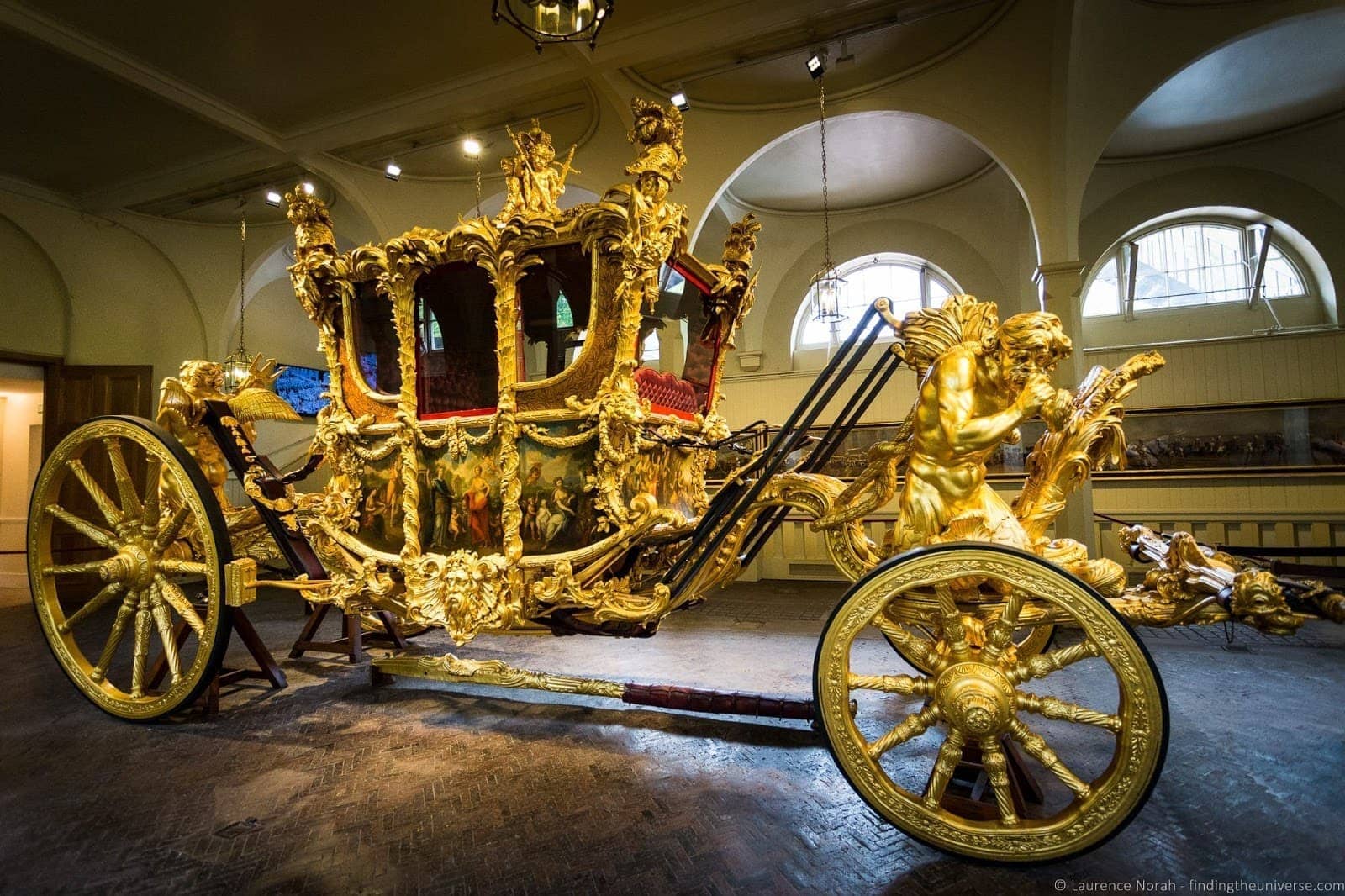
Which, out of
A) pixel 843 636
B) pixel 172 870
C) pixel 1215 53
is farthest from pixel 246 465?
pixel 1215 53

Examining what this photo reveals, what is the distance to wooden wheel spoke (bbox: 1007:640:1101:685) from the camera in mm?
1709

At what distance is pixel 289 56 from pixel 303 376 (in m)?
6.74

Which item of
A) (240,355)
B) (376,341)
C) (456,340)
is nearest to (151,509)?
(376,341)

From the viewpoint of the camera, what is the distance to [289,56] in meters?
5.31

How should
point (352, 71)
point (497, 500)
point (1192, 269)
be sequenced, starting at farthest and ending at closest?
point (1192, 269), point (352, 71), point (497, 500)

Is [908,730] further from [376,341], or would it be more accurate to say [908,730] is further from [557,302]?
[376,341]

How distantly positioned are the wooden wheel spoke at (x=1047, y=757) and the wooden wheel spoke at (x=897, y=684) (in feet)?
0.78

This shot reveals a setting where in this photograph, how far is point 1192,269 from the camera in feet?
24.6

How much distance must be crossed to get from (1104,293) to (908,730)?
321 inches

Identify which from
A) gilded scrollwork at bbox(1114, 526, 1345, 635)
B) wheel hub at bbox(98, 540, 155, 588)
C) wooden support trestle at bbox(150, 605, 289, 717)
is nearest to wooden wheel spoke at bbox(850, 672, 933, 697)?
gilded scrollwork at bbox(1114, 526, 1345, 635)

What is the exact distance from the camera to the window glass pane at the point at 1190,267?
7.36 meters

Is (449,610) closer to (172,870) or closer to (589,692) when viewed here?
(589,692)

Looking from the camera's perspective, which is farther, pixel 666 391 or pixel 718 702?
pixel 666 391

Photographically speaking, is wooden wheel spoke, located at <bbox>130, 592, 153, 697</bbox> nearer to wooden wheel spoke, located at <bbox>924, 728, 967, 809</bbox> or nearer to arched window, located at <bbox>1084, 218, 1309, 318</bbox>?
wooden wheel spoke, located at <bbox>924, 728, 967, 809</bbox>
